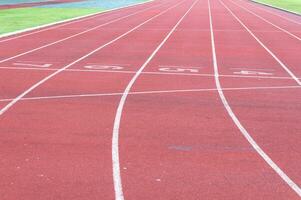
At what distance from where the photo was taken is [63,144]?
7.17m

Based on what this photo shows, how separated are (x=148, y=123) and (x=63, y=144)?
163cm

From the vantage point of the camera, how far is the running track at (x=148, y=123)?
5848 millimetres

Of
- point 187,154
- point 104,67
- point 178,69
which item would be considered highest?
point 187,154

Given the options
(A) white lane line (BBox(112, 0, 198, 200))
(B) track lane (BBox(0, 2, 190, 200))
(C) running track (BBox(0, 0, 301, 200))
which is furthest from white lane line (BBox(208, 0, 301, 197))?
(B) track lane (BBox(0, 2, 190, 200))

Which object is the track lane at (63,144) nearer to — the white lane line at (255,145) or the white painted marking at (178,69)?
the white lane line at (255,145)

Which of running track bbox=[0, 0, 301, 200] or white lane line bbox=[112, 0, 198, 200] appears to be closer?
white lane line bbox=[112, 0, 198, 200]

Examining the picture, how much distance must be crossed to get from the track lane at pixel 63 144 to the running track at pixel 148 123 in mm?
15

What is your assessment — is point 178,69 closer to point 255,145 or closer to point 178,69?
point 178,69

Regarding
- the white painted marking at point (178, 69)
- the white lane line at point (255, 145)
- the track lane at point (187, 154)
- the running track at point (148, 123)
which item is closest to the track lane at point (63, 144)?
the running track at point (148, 123)

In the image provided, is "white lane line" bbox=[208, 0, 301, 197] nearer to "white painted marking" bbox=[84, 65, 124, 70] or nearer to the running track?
the running track

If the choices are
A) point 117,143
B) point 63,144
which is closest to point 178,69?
point 117,143

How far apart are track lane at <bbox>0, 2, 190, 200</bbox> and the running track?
0.05ft

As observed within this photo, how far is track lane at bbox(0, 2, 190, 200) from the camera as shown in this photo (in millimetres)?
5668

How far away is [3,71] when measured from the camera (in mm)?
12586
